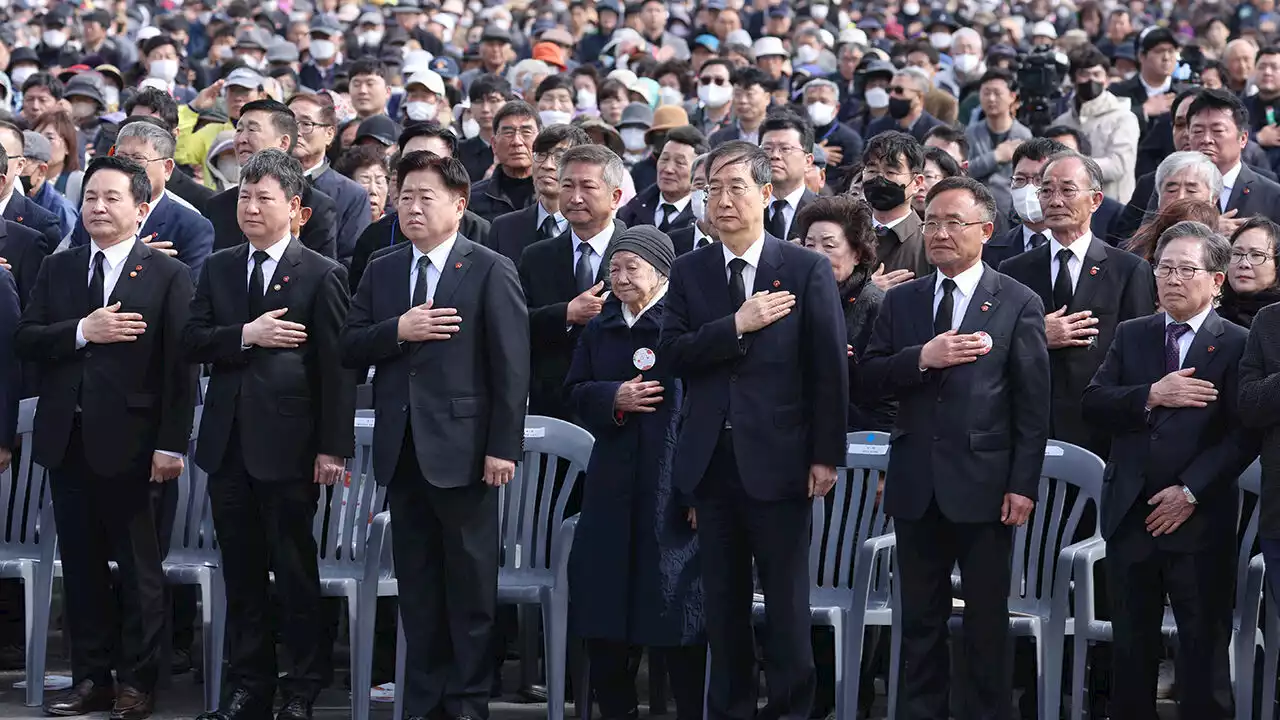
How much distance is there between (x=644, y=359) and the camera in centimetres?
640

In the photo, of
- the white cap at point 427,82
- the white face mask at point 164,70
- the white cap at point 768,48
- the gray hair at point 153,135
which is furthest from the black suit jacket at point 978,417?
the white face mask at point 164,70

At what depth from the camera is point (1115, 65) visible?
14.7 metres

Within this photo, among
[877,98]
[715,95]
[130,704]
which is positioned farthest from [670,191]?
[715,95]

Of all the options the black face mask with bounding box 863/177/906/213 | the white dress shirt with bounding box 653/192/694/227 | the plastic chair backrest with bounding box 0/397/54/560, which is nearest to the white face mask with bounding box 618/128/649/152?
the white dress shirt with bounding box 653/192/694/227

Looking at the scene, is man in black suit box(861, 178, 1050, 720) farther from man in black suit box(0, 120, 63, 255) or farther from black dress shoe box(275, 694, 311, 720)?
man in black suit box(0, 120, 63, 255)

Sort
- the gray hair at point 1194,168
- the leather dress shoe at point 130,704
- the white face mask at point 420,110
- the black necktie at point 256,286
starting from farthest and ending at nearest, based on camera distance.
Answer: the white face mask at point 420,110 < the gray hair at point 1194,168 < the leather dress shoe at point 130,704 < the black necktie at point 256,286

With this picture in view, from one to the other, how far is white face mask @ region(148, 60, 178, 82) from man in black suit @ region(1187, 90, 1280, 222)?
885 cm

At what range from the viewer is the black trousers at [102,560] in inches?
271

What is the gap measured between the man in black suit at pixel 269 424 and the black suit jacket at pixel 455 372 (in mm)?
225

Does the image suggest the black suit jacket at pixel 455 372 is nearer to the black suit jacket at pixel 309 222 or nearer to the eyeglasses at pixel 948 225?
the eyeglasses at pixel 948 225

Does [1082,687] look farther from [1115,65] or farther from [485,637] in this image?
[1115,65]

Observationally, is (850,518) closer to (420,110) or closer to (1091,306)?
(1091,306)

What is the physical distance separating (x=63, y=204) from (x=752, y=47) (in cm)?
889

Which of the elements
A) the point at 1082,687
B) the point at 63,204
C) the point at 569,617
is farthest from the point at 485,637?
the point at 63,204
